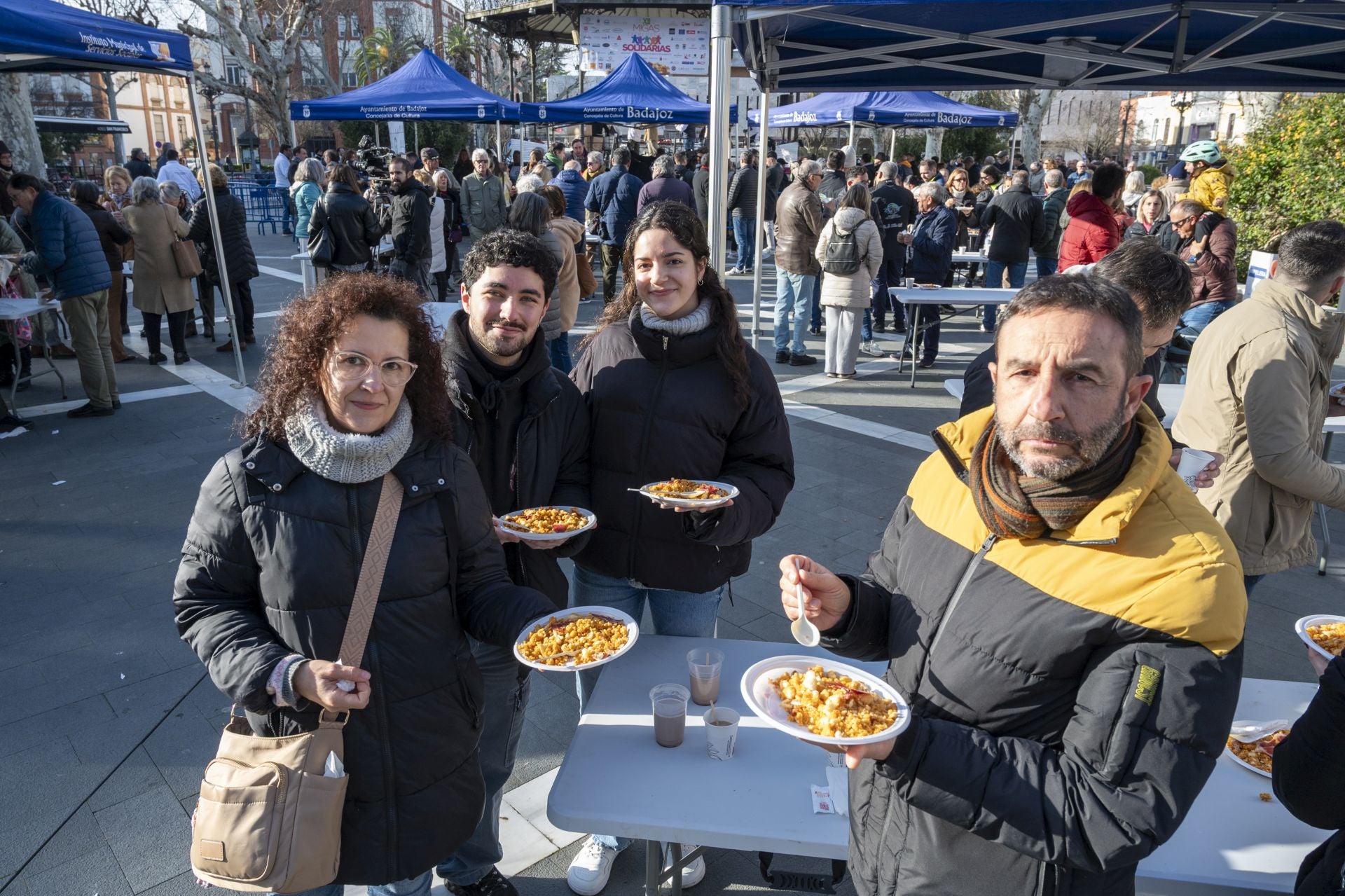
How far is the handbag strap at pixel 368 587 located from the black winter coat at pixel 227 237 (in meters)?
8.73

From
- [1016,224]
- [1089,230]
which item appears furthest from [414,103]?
[1089,230]

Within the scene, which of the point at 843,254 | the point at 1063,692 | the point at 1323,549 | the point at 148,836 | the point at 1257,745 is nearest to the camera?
the point at 1063,692

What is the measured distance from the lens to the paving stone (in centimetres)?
283

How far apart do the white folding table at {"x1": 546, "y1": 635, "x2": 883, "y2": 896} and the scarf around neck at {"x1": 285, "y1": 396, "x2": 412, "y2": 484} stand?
0.88m

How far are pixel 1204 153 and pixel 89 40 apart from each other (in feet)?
36.7

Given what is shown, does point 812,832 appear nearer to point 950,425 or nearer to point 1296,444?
point 950,425

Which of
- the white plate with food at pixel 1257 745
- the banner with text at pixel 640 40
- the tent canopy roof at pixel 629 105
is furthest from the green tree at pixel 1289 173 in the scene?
the banner with text at pixel 640 40

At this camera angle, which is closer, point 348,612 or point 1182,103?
point 348,612

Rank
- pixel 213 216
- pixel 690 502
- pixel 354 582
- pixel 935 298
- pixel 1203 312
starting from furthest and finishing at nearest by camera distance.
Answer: pixel 935 298
pixel 213 216
pixel 1203 312
pixel 690 502
pixel 354 582

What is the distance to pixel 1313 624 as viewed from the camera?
8.20 feet

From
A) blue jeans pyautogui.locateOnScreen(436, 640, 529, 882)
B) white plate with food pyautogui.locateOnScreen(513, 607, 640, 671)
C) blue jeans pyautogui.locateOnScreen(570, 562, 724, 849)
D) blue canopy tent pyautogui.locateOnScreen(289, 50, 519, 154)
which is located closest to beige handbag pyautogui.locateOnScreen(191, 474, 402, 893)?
white plate with food pyautogui.locateOnScreen(513, 607, 640, 671)

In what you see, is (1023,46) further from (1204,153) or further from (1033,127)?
Answer: (1033,127)

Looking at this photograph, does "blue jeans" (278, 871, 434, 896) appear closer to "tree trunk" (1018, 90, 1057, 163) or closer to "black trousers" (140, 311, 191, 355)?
"black trousers" (140, 311, 191, 355)

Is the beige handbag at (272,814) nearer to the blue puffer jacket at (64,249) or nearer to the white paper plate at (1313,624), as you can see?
the white paper plate at (1313,624)
